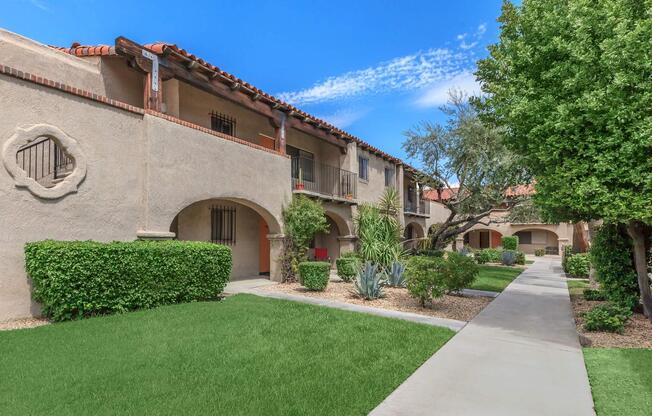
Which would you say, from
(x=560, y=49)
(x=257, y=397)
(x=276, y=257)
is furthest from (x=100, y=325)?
(x=560, y=49)

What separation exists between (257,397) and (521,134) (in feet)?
21.6

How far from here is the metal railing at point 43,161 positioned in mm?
9297

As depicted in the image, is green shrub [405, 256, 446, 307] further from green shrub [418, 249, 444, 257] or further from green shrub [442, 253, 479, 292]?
green shrub [418, 249, 444, 257]

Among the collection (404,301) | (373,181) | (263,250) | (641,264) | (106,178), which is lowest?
(404,301)

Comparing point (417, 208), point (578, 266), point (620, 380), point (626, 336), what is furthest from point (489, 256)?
point (620, 380)

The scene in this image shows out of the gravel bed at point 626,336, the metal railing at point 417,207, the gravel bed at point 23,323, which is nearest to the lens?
the gravel bed at point 626,336

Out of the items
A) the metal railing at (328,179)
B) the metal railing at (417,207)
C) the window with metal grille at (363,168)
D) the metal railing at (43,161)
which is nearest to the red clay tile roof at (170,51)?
the metal railing at (43,161)

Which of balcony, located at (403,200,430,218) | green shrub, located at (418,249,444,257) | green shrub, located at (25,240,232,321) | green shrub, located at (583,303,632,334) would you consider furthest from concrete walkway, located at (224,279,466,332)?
balcony, located at (403,200,430,218)

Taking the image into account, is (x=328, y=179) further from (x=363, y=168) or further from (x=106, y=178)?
(x=106, y=178)

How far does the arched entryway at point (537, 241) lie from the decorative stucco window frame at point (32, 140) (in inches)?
1566

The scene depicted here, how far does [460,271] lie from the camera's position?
398 inches

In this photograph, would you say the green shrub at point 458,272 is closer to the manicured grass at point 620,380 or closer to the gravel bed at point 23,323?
the manicured grass at point 620,380

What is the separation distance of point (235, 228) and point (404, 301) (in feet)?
22.1

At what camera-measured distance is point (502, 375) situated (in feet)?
15.6
